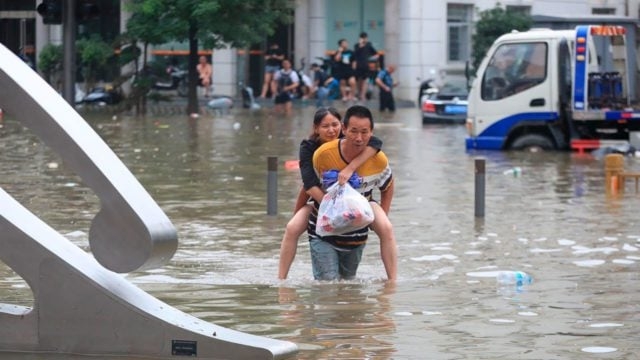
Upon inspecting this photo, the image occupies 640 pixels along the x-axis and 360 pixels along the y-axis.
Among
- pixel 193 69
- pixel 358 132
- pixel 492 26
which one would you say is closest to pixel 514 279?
pixel 358 132

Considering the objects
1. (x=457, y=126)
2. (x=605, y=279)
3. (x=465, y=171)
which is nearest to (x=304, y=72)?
(x=457, y=126)

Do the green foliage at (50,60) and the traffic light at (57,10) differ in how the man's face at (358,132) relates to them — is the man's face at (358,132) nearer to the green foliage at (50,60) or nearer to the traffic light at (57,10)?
the traffic light at (57,10)

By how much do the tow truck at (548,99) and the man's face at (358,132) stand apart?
17.8 m

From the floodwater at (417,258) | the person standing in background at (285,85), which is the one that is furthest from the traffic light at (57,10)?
the person standing in background at (285,85)

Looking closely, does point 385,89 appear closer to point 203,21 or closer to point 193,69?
point 193,69

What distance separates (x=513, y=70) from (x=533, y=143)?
1.39 metres

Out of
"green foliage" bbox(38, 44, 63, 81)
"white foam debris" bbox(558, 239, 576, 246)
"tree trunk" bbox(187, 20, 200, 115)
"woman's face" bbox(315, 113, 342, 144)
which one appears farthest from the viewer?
"green foliage" bbox(38, 44, 63, 81)

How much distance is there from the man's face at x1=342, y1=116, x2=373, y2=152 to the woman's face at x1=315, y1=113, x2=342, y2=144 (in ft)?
1.49

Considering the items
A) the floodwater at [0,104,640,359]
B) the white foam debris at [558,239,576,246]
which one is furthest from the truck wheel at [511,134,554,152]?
the white foam debris at [558,239,576,246]

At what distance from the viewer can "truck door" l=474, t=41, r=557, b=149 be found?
29.2 m

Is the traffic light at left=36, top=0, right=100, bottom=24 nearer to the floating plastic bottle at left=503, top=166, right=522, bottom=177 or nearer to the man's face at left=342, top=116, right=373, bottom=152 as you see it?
the floating plastic bottle at left=503, top=166, right=522, bottom=177

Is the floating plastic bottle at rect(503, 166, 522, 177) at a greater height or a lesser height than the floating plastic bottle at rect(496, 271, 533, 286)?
lesser

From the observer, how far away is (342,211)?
36.0ft

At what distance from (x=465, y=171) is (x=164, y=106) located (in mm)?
24139
